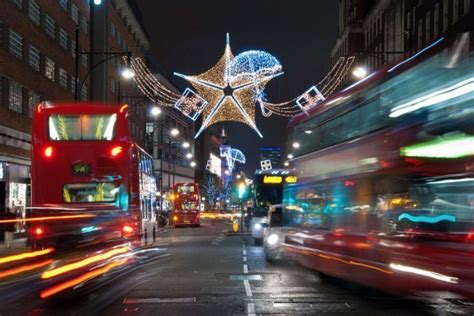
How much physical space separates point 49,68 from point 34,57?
338 centimetres

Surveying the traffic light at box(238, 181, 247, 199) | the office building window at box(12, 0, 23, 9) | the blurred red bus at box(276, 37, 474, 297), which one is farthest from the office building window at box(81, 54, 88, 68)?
the blurred red bus at box(276, 37, 474, 297)

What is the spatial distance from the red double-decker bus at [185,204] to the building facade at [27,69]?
10.0m

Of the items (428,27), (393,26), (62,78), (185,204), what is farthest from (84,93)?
(393,26)

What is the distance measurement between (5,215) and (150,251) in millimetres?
8532

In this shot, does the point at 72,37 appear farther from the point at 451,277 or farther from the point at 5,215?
the point at 451,277

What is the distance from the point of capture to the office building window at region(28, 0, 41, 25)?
39.1m

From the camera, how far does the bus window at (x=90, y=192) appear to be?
17953 mm

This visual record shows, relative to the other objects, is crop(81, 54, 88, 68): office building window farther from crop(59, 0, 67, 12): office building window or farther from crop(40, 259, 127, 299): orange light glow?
crop(40, 259, 127, 299): orange light glow

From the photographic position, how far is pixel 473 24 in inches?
1396

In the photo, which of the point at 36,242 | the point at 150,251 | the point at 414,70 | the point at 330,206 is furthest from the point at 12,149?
the point at 414,70

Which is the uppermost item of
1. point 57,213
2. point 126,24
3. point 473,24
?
point 126,24

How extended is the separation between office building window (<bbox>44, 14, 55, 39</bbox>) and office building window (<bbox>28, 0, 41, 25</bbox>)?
1500 millimetres

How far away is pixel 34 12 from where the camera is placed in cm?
4000

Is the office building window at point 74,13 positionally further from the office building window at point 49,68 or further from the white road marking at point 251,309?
the white road marking at point 251,309
